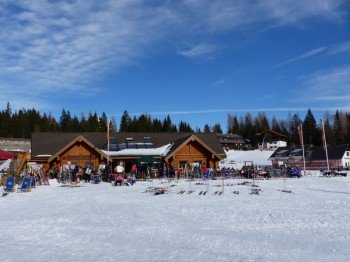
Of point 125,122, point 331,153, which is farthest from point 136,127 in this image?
point 331,153

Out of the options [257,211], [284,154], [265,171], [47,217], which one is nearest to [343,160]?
[284,154]

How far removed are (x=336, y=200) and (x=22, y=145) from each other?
66.5 metres

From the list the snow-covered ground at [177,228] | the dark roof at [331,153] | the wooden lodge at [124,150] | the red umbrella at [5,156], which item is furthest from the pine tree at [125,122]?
the snow-covered ground at [177,228]

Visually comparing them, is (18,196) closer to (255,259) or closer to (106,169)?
(106,169)

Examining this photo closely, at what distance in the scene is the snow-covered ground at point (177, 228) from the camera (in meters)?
8.05

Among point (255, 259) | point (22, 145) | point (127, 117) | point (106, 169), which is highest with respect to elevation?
point (127, 117)

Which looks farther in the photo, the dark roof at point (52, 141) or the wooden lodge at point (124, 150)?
the dark roof at point (52, 141)

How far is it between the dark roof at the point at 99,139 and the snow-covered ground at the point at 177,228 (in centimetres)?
1740

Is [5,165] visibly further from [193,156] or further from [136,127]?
[136,127]

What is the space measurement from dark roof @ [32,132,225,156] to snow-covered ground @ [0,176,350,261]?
17.4 meters

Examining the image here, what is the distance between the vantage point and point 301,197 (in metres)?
17.3

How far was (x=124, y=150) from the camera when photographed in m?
36.1

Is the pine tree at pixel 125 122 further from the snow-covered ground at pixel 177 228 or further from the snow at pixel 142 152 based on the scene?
the snow-covered ground at pixel 177 228

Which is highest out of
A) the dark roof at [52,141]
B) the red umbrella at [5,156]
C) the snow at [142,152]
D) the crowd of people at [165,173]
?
the dark roof at [52,141]
